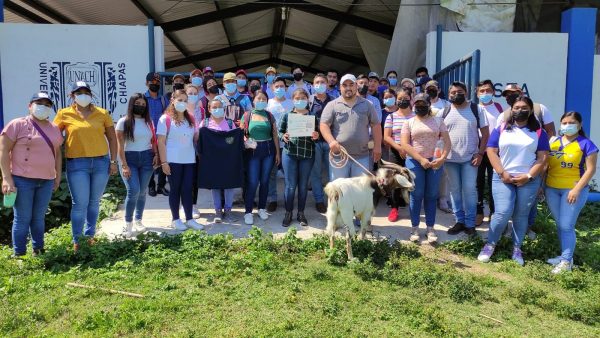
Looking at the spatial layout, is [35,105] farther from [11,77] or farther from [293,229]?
[11,77]

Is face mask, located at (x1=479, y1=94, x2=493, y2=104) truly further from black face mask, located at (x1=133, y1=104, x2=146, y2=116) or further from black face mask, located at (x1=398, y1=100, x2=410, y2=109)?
black face mask, located at (x1=133, y1=104, x2=146, y2=116)

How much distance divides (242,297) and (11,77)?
6837 millimetres

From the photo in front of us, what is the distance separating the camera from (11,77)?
8055mm

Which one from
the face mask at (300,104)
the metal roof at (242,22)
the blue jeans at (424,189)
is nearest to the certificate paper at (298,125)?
the face mask at (300,104)

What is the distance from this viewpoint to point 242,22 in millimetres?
14867

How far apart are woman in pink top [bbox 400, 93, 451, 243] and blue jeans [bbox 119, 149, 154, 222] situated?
3.07m

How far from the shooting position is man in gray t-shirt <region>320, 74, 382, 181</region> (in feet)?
17.5

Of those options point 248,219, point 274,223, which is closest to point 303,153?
point 274,223

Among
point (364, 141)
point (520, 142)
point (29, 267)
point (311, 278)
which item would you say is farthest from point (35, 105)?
point (520, 142)

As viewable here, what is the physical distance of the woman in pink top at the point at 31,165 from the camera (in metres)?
4.43

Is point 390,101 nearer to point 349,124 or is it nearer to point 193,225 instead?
point 349,124

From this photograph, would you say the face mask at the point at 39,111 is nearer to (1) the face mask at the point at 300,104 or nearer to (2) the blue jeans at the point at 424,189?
(1) the face mask at the point at 300,104

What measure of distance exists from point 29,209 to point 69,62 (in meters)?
4.49

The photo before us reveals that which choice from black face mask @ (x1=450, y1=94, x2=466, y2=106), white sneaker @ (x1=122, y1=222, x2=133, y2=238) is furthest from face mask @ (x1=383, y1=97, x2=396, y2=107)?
white sneaker @ (x1=122, y1=222, x2=133, y2=238)
